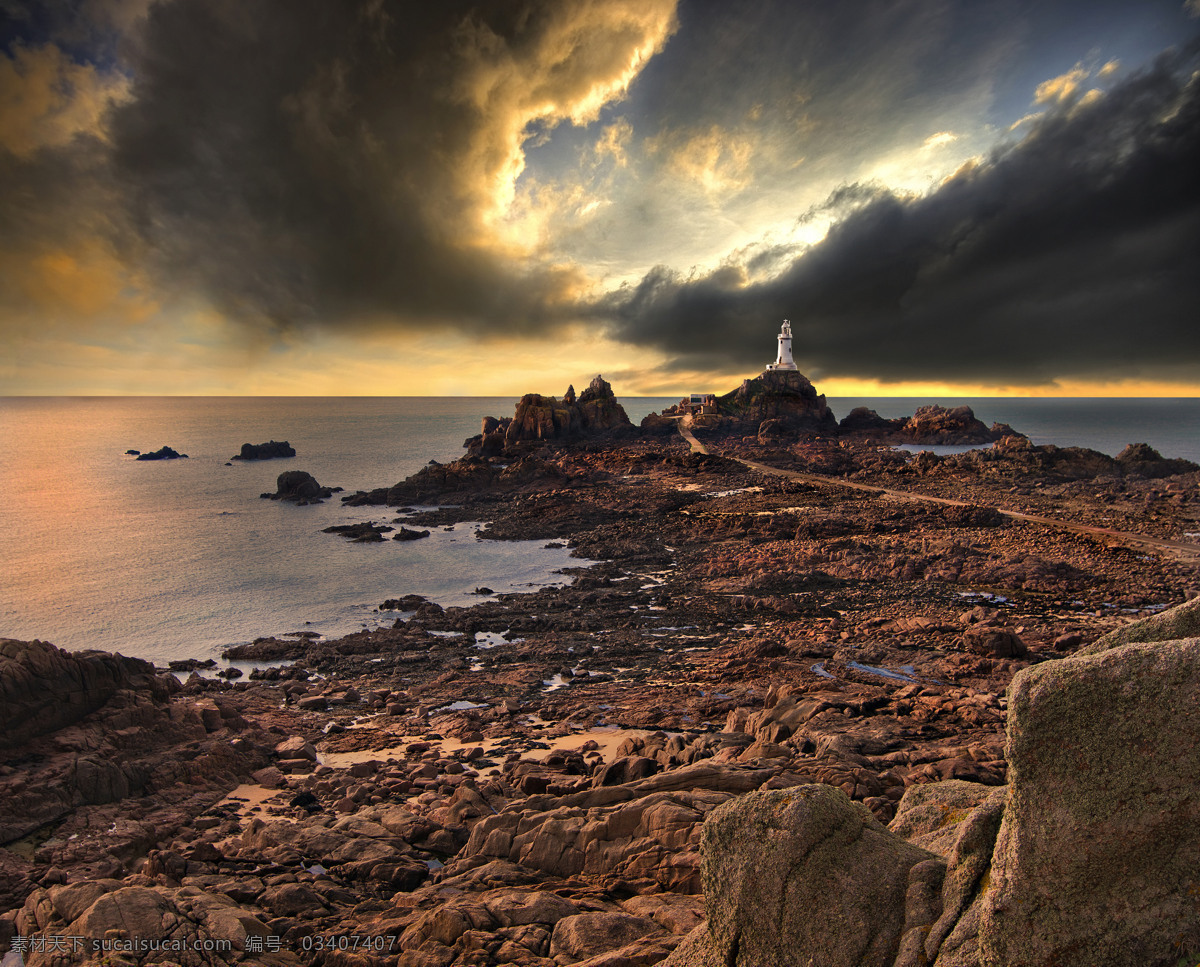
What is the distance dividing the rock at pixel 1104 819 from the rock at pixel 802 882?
3.44 feet

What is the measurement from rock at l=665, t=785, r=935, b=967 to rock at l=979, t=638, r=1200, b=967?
41.3 inches

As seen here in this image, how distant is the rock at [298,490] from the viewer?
65.4 m

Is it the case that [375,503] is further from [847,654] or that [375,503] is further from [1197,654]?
[1197,654]

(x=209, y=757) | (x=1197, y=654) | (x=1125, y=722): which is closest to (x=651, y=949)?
(x=1125, y=722)

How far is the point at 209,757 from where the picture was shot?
46.6ft

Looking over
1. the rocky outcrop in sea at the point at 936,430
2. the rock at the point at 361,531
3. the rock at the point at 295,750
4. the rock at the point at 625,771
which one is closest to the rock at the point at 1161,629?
the rock at the point at 625,771

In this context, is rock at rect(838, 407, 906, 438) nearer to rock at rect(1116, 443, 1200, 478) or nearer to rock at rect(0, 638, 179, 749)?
rock at rect(1116, 443, 1200, 478)

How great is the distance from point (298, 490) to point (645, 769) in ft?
211

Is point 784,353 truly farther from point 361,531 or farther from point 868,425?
point 361,531

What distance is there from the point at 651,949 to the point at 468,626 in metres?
22.5

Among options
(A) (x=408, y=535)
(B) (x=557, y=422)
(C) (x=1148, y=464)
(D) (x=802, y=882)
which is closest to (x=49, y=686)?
(D) (x=802, y=882)

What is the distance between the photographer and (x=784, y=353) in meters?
123

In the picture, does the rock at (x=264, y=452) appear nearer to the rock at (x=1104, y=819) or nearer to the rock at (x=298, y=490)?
the rock at (x=298, y=490)

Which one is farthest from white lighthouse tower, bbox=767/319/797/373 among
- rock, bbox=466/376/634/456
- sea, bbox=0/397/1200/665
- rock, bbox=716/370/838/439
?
sea, bbox=0/397/1200/665
